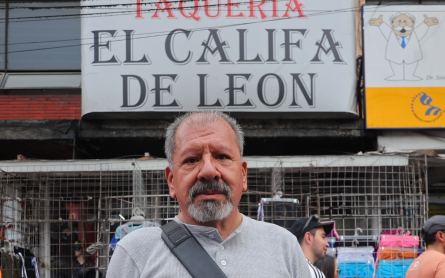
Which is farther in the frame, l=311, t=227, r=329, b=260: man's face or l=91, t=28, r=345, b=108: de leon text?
l=91, t=28, r=345, b=108: de leon text

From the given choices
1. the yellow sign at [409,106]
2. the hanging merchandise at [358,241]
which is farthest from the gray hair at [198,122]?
the yellow sign at [409,106]

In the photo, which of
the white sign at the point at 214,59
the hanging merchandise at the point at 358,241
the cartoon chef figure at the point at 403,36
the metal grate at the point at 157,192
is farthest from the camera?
the cartoon chef figure at the point at 403,36

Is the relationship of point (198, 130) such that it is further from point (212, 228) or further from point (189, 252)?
point (189, 252)

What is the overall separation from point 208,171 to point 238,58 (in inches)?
277

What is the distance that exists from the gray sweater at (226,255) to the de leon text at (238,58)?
22.3ft

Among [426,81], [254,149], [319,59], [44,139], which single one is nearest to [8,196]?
[44,139]

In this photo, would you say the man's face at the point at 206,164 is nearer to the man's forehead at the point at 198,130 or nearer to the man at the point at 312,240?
the man's forehead at the point at 198,130

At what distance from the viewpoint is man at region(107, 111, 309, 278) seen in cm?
208

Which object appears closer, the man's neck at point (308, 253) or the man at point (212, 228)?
the man at point (212, 228)

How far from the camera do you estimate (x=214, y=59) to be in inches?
352

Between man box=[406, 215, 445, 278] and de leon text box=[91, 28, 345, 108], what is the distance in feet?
14.6

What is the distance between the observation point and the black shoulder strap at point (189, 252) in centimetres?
200

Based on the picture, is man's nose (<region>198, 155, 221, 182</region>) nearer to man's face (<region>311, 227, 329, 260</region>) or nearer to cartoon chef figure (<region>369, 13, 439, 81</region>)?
man's face (<region>311, 227, 329, 260</region>)

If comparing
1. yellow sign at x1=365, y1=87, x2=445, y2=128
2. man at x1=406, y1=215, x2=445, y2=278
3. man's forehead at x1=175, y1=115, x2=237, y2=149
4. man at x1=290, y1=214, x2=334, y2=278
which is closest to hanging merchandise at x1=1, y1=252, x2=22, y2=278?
man at x1=290, y1=214, x2=334, y2=278
